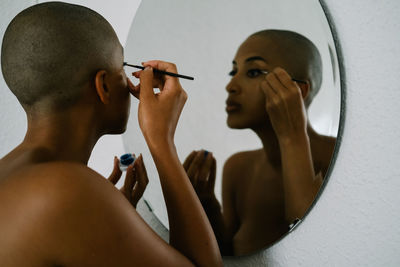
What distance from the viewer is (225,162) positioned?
36.8 inches

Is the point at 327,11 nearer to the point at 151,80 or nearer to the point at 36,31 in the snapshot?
the point at 151,80

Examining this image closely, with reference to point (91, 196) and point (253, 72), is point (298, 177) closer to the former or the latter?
point (253, 72)

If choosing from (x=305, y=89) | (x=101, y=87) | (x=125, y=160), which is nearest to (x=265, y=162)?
(x=305, y=89)

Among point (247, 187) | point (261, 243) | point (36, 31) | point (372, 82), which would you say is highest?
point (36, 31)

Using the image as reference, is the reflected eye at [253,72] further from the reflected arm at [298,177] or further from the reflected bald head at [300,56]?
the reflected arm at [298,177]

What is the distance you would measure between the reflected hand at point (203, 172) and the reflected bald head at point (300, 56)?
12.1 inches

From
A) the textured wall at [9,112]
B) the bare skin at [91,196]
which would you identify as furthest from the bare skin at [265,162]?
the textured wall at [9,112]

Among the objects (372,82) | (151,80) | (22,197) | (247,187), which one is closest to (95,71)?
(151,80)

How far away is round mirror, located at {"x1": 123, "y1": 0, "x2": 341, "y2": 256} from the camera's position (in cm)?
78

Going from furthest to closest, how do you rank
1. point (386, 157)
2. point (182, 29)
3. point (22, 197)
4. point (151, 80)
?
point (182, 29) < point (151, 80) < point (386, 157) < point (22, 197)

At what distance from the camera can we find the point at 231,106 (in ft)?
3.06

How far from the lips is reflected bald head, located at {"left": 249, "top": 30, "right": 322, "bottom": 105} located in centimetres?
16

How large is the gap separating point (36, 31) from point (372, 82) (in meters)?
0.67

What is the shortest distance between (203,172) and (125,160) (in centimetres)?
31
